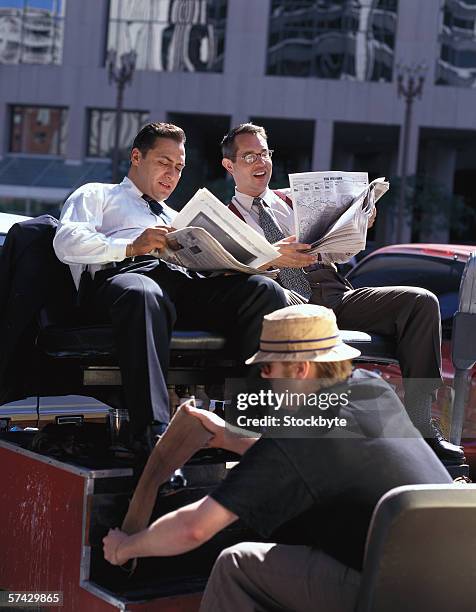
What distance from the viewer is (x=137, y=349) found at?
11.3 ft

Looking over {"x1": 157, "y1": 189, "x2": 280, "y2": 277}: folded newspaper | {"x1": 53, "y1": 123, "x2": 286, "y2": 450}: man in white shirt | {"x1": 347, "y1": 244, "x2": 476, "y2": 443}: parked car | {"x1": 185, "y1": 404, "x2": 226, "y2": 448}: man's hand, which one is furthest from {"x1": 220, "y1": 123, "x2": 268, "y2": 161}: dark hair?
{"x1": 185, "y1": 404, "x2": 226, "y2": 448}: man's hand

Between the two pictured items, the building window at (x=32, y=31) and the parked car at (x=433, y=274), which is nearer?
the parked car at (x=433, y=274)

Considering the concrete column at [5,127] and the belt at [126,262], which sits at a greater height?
the concrete column at [5,127]

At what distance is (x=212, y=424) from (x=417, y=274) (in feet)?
12.7

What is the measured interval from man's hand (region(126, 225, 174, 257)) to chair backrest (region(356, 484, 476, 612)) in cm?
157

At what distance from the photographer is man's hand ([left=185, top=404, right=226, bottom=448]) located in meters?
3.17

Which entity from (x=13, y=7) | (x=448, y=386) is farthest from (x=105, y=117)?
(x=448, y=386)

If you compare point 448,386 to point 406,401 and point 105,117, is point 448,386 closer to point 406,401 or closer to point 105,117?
point 406,401

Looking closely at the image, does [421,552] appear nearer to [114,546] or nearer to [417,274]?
[114,546]

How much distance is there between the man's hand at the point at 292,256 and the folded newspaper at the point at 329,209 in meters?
0.05

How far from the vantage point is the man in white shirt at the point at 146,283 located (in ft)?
11.3

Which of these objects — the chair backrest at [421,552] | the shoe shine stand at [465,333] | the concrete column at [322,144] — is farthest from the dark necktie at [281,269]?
the concrete column at [322,144]

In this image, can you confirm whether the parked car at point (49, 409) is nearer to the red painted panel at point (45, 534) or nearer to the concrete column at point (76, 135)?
the red painted panel at point (45, 534)

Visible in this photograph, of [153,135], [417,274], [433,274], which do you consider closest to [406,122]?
[417,274]
